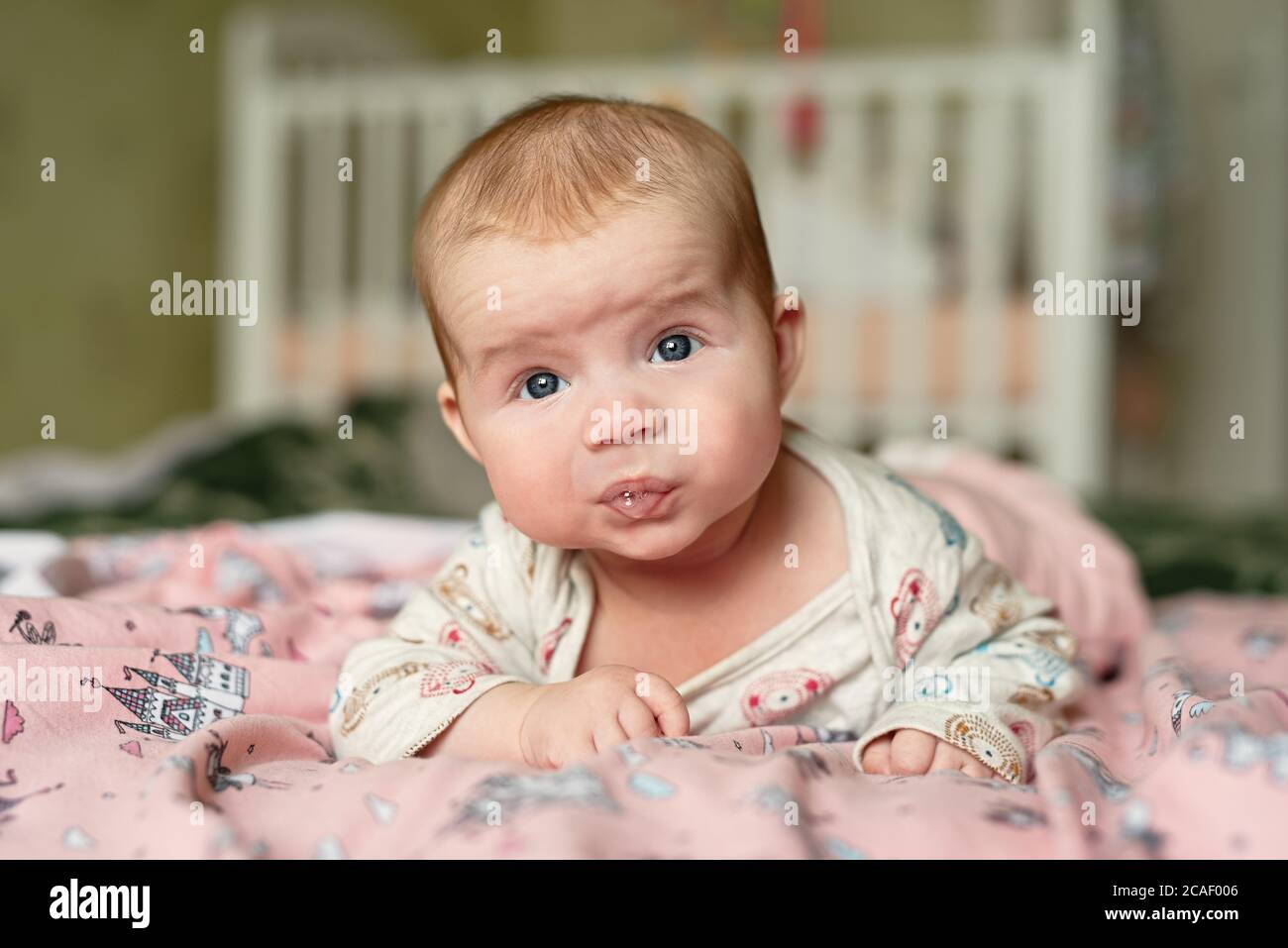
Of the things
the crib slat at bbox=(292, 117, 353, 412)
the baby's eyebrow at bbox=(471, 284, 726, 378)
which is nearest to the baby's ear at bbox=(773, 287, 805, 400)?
the baby's eyebrow at bbox=(471, 284, 726, 378)

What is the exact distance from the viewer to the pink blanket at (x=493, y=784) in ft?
1.89

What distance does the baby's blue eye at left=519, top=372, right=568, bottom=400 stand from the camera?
0.77 m

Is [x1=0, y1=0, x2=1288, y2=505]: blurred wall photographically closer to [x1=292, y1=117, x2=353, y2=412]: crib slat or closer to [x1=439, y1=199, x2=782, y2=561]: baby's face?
[x1=292, y1=117, x2=353, y2=412]: crib slat

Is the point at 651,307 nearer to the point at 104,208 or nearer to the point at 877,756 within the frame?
the point at 877,756

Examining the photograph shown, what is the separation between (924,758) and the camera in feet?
2.45

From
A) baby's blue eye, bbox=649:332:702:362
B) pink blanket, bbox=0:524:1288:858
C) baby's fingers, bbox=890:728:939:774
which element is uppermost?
baby's blue eye, bbox=649:332:702:362

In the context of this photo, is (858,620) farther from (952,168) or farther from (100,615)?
(952,168)

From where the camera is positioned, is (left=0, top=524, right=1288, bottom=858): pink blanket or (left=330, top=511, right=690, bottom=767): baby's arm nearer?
(left=0, top=524, right=1288, bottom=858): pink blanket

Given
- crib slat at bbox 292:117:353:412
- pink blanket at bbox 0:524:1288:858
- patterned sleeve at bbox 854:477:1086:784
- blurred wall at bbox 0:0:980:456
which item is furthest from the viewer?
crib slat at bbox 292:117:353:412

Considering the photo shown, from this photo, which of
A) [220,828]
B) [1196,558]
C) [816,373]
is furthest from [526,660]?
[816,373]

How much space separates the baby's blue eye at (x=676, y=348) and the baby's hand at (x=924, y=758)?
256 millimetres

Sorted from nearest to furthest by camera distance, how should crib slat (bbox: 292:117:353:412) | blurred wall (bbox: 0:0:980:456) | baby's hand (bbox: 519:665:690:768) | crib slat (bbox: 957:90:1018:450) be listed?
baby's hand (bbox: 519:665:690:768) → blurred wall (bbox: 0:0:980:456) → crib slat (bbox: 957:90:1018:450) → crib slat (bbox: 292:117:353:412)

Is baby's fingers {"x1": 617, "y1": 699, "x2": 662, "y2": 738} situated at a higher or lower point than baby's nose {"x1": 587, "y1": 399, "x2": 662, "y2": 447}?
lower

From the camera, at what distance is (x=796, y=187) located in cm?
306
